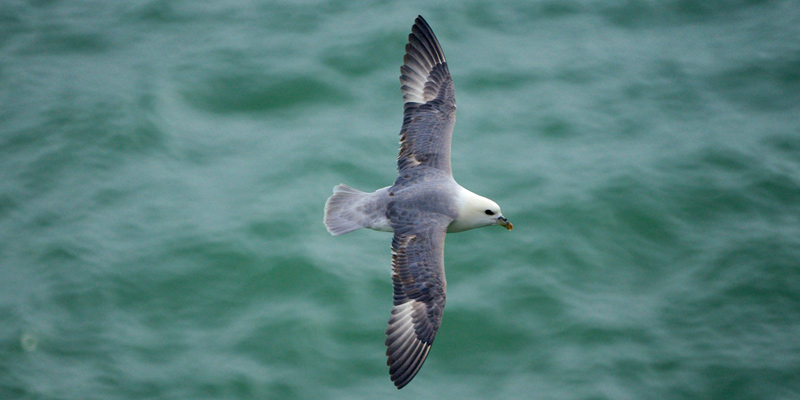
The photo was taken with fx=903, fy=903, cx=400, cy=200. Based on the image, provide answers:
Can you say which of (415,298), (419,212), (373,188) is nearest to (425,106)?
(419,212)

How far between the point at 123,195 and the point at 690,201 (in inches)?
309

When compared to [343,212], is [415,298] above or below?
below

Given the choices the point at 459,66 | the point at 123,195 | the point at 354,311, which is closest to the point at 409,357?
the point at 354,311

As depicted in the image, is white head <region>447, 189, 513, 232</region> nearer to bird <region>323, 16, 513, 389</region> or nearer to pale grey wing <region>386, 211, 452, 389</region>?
bird <region>323, 16, 513, 389</region>

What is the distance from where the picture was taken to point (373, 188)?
1253 cm

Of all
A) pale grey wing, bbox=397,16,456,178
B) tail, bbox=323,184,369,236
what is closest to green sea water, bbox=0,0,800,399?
tail, bbox=323,184,369,236

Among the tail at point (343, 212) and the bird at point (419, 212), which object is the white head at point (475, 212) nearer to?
the bird at point (419, 212)

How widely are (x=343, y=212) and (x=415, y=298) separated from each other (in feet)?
4.18

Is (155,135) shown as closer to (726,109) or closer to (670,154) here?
(670,154)

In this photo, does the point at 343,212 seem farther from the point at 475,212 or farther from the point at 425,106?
the point at 425,106

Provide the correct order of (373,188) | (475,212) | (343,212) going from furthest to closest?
(373,188)
(343,212)
(475,212)

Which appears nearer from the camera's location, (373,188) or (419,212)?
(419,212)

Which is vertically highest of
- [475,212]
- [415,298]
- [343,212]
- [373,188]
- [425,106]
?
[373,188]

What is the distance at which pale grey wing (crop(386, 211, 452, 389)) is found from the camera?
8.38 m
